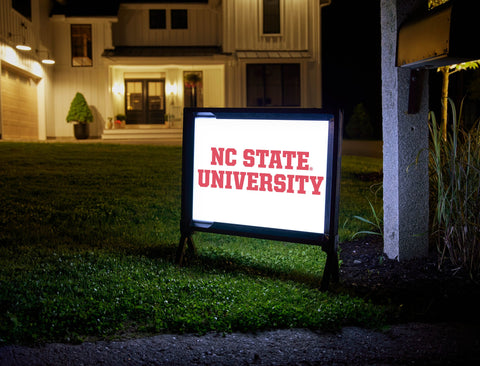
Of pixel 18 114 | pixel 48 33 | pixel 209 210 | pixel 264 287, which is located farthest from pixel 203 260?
pixel 48 33

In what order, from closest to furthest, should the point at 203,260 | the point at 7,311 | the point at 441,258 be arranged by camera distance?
the point at 7,311, the point at 441,258, the point at 203,260

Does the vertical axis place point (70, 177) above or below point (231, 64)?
below

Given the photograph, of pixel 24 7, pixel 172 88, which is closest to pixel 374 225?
pixel 24 7

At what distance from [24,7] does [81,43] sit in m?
3.87

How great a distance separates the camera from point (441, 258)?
13.8 ft

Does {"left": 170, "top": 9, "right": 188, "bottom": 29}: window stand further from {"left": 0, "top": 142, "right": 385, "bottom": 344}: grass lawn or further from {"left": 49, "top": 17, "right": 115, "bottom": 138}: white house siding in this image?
{"left": 0, "top": 142, "right": 385, "bottom": 344}: grass lawn

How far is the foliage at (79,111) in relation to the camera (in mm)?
23969

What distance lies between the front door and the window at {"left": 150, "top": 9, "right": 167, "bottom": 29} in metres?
2.86

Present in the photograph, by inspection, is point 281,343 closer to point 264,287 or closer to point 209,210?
point 264,287

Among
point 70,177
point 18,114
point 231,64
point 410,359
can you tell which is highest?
point 231,64

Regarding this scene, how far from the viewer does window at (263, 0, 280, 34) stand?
26297 mm

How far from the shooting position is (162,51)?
25.9 m

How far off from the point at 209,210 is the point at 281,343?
167 cm

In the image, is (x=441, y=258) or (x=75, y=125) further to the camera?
(x=75, y=125)
